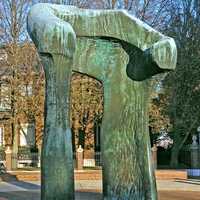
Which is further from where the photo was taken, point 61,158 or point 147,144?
point 147,144

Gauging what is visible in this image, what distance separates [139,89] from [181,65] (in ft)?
85.1

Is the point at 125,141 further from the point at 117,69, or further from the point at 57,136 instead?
the point at 57,136

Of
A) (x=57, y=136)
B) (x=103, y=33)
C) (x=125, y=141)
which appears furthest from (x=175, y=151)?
(x=57, y=136)

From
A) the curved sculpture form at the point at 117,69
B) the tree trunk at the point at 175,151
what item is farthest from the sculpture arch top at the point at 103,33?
the tree trunk at the point at 175,151

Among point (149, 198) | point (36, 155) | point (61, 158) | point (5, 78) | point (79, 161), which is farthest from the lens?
point (36, 155)

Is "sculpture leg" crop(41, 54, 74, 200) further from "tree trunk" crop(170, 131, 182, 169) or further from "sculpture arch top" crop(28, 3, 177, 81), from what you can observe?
"tree trunk" crop(170, 131, 182, 169)

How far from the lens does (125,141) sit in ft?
26.0

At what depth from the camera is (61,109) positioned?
6941 millimetres

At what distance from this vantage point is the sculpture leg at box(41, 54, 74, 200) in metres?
6.85

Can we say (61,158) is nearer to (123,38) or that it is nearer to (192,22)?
(123,38)

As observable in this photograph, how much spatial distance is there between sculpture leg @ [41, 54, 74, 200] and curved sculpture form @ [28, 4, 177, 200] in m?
0.02

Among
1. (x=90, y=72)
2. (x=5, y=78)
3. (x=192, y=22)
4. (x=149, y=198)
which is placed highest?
(x=192, y=22)

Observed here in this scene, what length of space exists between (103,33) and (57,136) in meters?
1.78

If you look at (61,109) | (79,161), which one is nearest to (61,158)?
(61,109)
